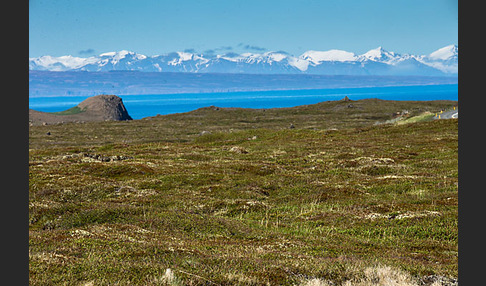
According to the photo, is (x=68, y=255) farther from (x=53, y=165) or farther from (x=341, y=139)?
(x=341, y=139)

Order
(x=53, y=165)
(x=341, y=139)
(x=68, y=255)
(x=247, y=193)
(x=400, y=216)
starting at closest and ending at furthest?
(x=68, y=255) → (x=400, y=216) → (x=247, y=193) → (x=53, y=165) → (x=341, y=139)

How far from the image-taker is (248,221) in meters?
26.1

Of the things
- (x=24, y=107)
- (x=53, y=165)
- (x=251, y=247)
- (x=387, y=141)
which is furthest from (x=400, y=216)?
(x=387, y=141)

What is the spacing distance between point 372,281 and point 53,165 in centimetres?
5101

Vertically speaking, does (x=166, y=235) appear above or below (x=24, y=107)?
below

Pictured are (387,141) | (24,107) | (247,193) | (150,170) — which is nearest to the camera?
(24,107)

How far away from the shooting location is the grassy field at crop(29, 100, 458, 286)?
40.8 ft

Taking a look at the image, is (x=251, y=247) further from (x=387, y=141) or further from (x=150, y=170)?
(x=387, y=141)

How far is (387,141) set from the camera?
3164 inches

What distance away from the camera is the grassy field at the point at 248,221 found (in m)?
12.4

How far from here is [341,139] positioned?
8969cm

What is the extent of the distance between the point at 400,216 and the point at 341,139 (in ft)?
214

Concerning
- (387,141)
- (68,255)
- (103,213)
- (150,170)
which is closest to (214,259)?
(68,255)

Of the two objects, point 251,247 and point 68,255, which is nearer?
point 68,255
